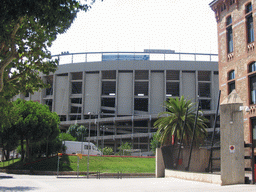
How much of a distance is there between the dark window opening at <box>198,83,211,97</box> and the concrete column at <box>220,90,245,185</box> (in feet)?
241

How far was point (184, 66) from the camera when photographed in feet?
277

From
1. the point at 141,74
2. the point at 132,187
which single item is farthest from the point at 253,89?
the point at 141,74

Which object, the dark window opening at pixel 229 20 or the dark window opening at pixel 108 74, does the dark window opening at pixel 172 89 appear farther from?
the dark window opening at pixel 229 20

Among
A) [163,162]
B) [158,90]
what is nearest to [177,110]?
[163,162]

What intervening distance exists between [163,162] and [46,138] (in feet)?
72.2

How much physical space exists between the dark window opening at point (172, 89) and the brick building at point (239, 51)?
5892 cm

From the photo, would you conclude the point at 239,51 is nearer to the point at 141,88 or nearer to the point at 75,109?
the point at 141,88

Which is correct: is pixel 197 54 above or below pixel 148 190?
above

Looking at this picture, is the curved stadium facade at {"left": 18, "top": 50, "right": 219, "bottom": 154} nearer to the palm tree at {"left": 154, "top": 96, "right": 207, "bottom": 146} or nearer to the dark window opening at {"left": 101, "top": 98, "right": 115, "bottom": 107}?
the dark window opening at {"left": 101, "top": 98, "right": 115, "bottom": 107}

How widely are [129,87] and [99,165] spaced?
154ft

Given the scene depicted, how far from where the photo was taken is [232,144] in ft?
54.4

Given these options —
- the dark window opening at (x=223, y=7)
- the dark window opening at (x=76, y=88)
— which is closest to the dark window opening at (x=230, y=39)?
the dark window opening at (x=223, y=7)

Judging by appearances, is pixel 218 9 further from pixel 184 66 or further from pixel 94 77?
pixel 94 77

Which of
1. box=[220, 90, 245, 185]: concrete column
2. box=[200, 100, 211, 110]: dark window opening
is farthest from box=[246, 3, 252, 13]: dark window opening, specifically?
box=[200, 100, 211, 110]: dark window opening
